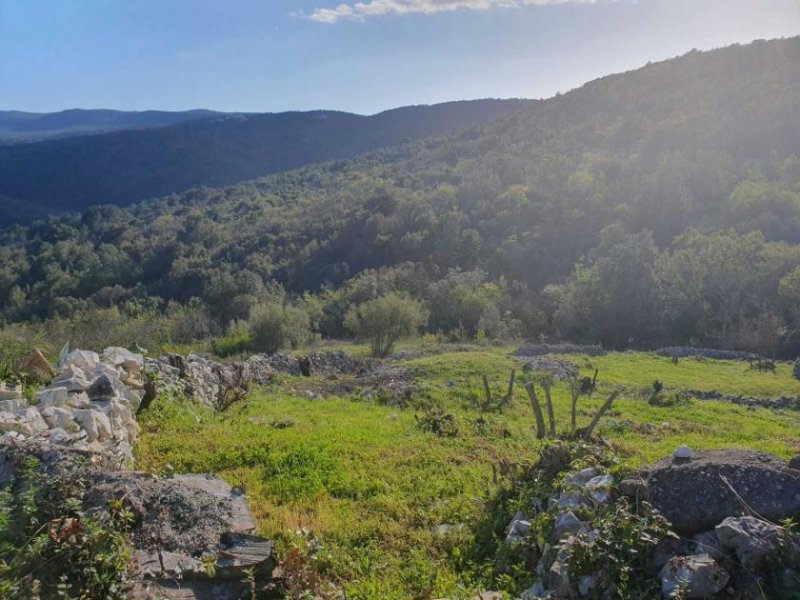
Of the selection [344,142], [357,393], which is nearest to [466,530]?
[357,393]

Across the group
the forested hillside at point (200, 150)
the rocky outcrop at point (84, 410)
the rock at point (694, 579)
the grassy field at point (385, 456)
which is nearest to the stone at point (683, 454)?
the grassy field at point (385, 456)

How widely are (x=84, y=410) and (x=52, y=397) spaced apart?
0.55 metres

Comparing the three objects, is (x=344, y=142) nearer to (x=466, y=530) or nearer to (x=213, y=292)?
(x=213, y=292)

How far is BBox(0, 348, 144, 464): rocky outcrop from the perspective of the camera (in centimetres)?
647

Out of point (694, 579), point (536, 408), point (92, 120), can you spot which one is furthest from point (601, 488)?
point (92, 120)

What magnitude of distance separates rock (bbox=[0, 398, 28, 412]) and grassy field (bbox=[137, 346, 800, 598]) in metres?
1.53

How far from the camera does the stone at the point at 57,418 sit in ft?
22.7

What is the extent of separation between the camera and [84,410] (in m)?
7.35

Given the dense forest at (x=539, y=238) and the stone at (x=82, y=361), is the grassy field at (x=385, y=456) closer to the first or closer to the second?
the stone at (x=82, y=361)

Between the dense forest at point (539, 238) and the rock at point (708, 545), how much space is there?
26.2 metres

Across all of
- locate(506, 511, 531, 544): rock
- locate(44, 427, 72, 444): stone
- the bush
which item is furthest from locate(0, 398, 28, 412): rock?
the bush

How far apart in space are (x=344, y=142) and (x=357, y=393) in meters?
126

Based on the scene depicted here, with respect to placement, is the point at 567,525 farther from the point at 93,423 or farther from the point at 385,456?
the point at 93,423

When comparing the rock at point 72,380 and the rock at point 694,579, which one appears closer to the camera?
the rock at point 694,579
